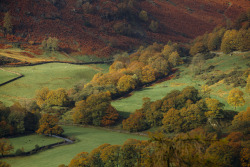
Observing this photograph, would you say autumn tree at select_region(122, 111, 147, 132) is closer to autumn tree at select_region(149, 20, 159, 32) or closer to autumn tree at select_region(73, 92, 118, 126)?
autumn tree at select_region(73, 92, 118, 126)

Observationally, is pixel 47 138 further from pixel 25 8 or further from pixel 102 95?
pixel 25 8

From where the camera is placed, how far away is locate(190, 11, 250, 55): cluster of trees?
93.8 m

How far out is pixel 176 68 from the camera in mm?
99562

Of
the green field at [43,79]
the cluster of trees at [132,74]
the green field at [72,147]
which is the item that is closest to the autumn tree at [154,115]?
the green field at [72,147]

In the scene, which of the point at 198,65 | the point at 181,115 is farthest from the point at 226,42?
the point at 181,115

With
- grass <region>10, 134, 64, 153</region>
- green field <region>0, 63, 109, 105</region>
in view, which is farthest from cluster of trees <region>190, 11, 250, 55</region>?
grass <region>10, 134, 64, 153</region>

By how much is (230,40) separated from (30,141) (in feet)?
270

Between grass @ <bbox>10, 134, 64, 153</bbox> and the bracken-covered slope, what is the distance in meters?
76.2

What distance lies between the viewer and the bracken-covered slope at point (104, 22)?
126m

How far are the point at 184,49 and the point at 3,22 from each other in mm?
85785

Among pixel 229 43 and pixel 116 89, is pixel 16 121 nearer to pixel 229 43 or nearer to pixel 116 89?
pixel 116 89

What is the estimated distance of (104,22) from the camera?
15300 cm

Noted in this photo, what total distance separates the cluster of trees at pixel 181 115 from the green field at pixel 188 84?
5937mm

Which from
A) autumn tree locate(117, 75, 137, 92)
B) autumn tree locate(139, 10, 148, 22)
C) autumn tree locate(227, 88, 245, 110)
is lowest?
autumn tree locate(227, 88, 245, 110)
